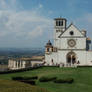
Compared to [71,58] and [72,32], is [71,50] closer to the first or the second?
[71,58]

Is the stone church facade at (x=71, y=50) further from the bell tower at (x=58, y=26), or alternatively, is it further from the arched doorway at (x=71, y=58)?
the bell tower at (x=58, y=26)

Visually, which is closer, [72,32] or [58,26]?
[72,32]

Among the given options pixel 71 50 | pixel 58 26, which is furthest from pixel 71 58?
pixel 58 26

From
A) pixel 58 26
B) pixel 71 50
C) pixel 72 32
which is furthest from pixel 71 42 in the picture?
pixel 58 26

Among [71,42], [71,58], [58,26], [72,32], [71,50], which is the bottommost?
[71,58]

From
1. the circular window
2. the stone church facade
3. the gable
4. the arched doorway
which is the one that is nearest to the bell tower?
the stone church facade

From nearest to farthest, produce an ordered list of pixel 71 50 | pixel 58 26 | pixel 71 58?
1. pixel 71 50
2. pixel 71 58
3. pixel 58 26

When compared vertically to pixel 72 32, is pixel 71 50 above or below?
below

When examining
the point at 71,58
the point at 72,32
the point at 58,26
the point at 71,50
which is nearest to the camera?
the point at 72,32

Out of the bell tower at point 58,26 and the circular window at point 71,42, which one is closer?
the circular window at point 71,42

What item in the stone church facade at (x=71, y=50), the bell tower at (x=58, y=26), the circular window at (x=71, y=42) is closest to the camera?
the stone church facade at (x=71, y=50)

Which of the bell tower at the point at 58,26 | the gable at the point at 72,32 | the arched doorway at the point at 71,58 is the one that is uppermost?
the bell tower at the point at 58,26

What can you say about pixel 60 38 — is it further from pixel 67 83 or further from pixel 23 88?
pixel 23 88

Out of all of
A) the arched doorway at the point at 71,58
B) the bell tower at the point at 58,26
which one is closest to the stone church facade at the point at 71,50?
the arched doorway at the point at 71,58
